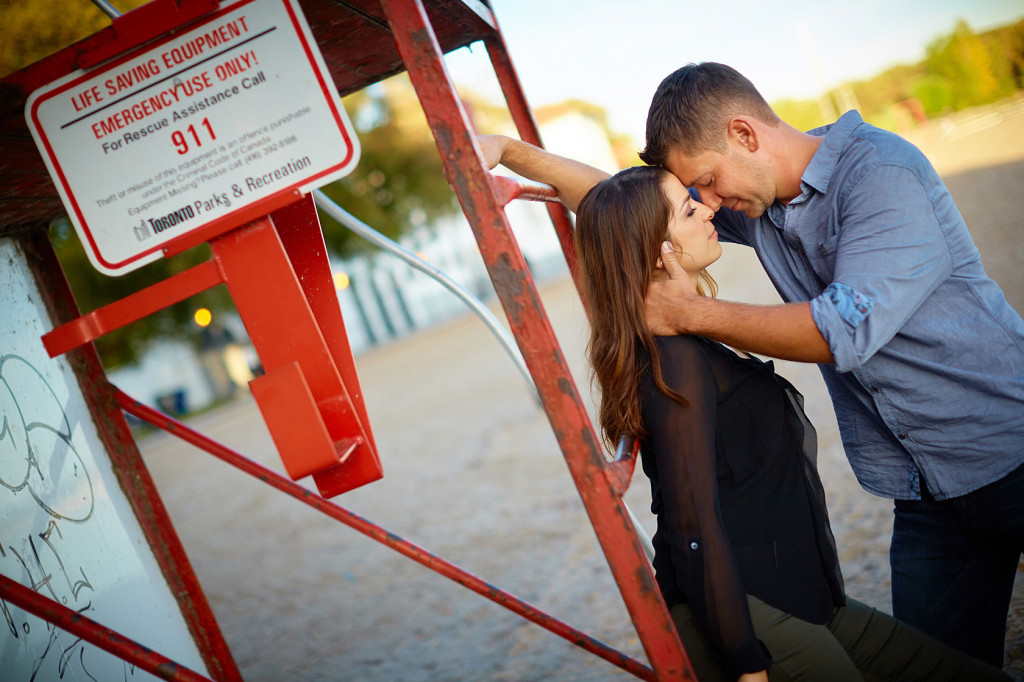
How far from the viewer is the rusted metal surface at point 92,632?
158 centimetres

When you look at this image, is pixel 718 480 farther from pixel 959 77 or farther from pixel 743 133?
pixel 959 77

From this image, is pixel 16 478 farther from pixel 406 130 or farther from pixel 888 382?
pixel 406 130

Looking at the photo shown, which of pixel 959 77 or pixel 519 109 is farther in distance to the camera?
pixel 959 77

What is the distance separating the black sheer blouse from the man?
0.44ft

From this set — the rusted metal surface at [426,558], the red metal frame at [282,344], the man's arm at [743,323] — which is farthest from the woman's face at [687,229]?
the rusted metal surface at [426,558]

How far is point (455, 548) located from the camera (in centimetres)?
614

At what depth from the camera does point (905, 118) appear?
3634 centimetres

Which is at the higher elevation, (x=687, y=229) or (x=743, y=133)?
(x=743, y=133)

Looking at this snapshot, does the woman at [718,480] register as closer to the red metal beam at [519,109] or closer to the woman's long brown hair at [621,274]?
the woman's long brown hair at [621,274]

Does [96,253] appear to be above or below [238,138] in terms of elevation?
below

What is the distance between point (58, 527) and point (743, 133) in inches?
100

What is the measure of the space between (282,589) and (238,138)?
5607mm

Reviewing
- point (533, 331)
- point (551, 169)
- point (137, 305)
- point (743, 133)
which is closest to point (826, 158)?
point (743, 133)

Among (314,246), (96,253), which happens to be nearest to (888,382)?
A: (314,246)
